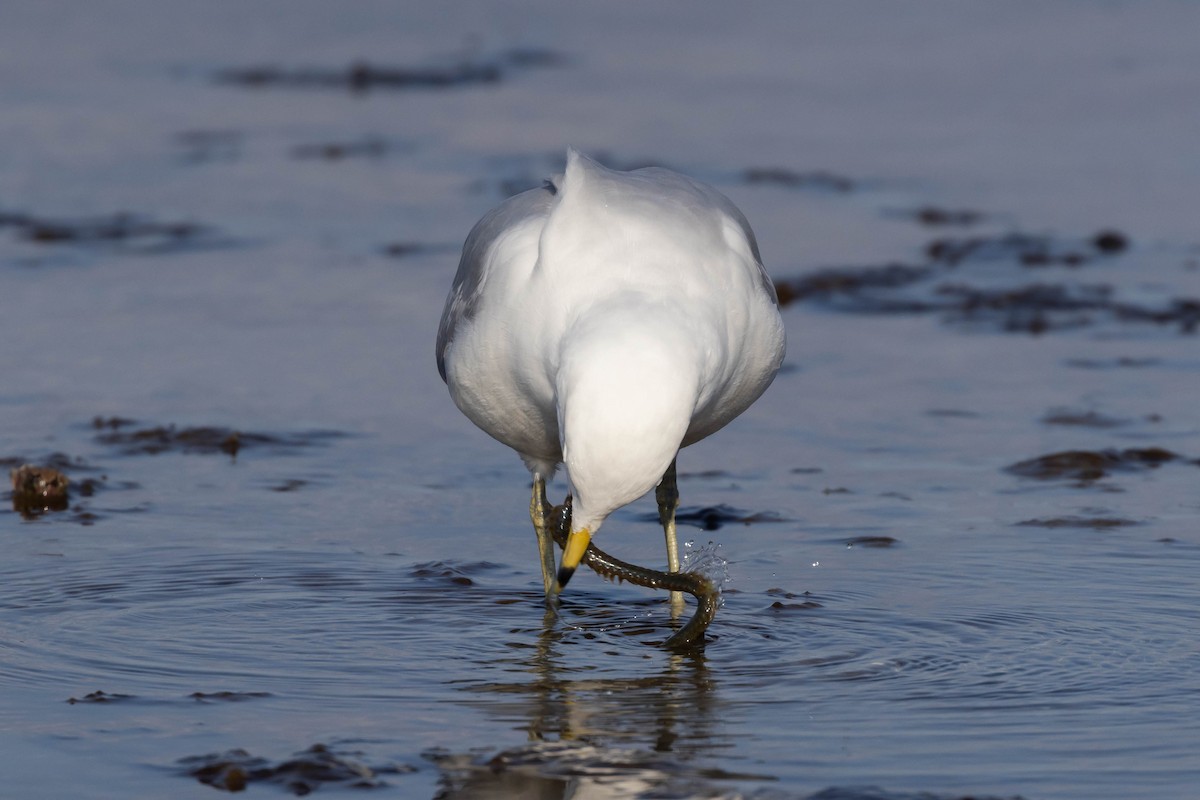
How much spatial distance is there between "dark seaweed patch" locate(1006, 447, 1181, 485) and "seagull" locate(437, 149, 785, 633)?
151 cm

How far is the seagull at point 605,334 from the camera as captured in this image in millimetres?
4465

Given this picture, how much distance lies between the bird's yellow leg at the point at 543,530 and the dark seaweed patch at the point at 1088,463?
1840 millimetres

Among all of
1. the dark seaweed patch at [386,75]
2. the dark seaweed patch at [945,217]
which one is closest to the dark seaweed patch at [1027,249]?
the dark seaweed patch at [945,217]

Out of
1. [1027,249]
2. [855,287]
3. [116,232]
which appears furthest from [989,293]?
[116,232]

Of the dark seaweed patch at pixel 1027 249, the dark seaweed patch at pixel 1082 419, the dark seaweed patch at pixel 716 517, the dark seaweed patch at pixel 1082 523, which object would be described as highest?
the dark seaweed patch at pixel 1027 249

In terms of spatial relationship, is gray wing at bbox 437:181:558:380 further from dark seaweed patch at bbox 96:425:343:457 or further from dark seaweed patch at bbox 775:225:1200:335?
dark seaweed patch at bbox 775:225:1200:335

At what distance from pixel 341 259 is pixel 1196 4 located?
1048 cm

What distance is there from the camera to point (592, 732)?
15.1 ft

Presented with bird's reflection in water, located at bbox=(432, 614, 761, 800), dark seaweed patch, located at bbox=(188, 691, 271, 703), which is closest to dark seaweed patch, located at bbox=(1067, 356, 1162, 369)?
bird's reflection in water, located at bbox=(432, 614, 761, 800)

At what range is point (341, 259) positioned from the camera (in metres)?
10.4

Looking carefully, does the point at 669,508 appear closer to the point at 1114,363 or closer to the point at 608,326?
the point at 608,326

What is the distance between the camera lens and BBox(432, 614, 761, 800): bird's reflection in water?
4207 millimetres

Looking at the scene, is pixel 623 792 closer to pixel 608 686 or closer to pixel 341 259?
pixel 608 686

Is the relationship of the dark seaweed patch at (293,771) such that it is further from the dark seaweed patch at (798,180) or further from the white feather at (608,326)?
the dark seaweed patch at (798,180)
